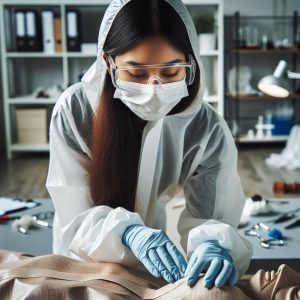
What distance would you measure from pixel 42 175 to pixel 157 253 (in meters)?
3.17

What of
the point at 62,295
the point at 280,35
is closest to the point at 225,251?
the point at 62,295

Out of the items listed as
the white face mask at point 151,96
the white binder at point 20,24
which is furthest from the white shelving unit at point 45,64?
the white face mask at point 151,96

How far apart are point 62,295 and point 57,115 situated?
1.63 feet

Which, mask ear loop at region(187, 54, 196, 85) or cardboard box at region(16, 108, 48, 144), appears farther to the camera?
cardboard box at region(16, 108, 48, 144)

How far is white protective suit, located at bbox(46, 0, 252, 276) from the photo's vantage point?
1.08 metres

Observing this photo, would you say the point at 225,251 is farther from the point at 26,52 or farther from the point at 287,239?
the point at 26,52

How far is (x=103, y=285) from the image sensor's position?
0.87 meters

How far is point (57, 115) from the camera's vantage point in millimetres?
1196

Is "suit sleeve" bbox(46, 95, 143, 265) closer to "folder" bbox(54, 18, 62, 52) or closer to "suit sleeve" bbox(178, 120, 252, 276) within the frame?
"suit sleeve" bbox(178, 120, 252, 276)

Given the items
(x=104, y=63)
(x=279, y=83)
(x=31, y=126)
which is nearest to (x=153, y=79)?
(x=104, y=63)

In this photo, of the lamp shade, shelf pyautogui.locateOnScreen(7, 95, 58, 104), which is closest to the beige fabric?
the lamp shade

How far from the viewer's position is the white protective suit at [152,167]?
1084 millimetres

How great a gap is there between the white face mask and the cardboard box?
361 centimetres

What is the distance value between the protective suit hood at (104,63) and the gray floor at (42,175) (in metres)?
2.25
